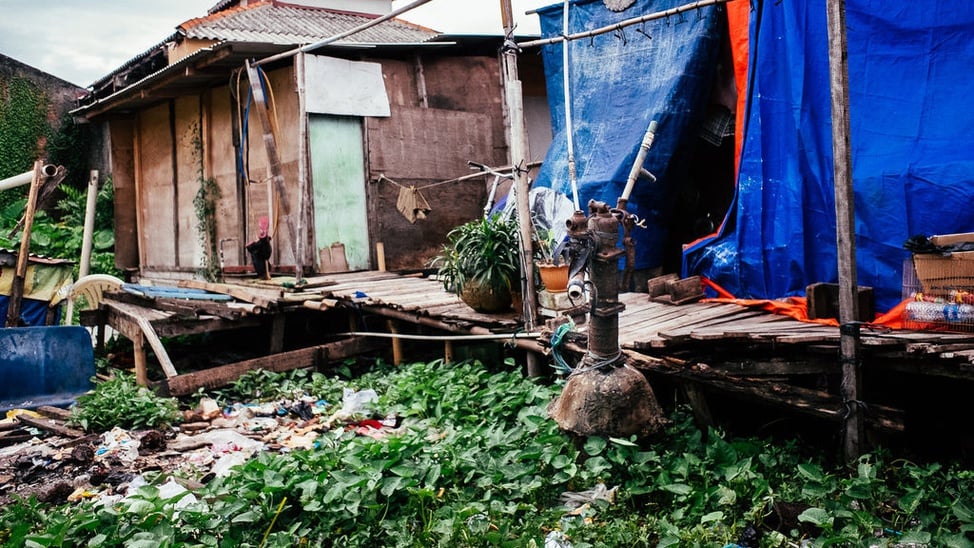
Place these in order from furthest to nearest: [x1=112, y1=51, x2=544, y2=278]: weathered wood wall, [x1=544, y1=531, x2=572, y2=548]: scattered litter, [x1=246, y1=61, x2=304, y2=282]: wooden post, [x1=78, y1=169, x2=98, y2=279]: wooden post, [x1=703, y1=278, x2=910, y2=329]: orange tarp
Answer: [x1=78, y1=169, x2=98, y2=279]: wooden post → [x1=112, y1=51, x2=544, y2=278]: weathered wood wall → [x1=246, y1=61, x2=304, y2=282]: wooden post → [x1=703, y1=278, x2=910, y2=329]: orange tarp → [x1=544, y1=531, x2=572, y2=548]: scattered litter

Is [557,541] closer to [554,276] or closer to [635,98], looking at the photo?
[554,276]

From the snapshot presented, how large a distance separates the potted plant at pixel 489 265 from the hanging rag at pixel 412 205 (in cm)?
329

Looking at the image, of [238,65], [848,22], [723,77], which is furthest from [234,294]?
[848,22]

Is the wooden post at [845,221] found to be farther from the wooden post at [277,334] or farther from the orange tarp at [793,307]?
the wooden post at [277,334]

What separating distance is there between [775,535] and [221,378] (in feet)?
20.2

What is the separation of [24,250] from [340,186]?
4.19 metres

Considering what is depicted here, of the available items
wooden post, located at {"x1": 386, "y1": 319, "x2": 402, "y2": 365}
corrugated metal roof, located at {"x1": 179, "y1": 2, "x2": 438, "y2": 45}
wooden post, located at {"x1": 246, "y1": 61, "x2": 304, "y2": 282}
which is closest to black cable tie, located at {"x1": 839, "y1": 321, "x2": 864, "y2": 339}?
wooden post, located at {"x1": 386, "y1": 319, "x2": 402, "y2": 365}

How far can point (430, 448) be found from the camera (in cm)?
474

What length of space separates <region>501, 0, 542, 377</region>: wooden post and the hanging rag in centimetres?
433

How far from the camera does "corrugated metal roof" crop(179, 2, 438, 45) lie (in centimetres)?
1082

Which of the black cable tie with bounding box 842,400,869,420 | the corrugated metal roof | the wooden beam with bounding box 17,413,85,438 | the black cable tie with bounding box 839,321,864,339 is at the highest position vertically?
the corrugated metal roof

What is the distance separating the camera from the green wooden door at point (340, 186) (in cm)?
→ 1016

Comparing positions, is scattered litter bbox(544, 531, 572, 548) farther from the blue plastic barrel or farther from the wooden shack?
the wooden shack

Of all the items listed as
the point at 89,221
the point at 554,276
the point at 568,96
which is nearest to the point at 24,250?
the point at 89,221
